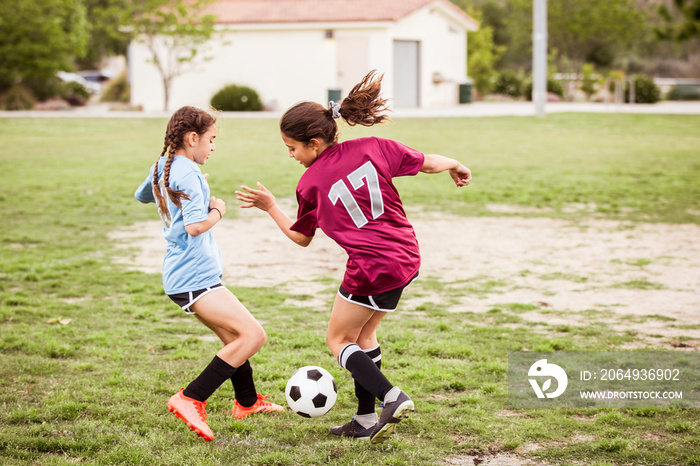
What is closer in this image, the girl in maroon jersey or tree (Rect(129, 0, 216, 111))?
the girl in maroon jersey

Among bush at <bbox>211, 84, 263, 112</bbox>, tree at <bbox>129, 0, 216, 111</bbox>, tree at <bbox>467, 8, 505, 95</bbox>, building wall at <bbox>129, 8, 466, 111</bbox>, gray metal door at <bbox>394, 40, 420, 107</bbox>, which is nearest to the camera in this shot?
tree at <bbox>129, 0, 216, 111</bbox>

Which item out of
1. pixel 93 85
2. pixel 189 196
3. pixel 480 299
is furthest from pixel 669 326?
pixel 93 85

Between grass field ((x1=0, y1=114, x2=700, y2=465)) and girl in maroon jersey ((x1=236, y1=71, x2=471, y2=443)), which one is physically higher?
girl in maroon jersey ((x1=236, y1=71, x2=471, y2=443))

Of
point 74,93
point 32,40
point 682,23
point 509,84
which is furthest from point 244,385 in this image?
point 509,84

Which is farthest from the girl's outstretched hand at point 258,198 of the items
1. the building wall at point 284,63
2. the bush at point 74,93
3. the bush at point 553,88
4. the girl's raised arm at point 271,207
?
the bush at point 553,88

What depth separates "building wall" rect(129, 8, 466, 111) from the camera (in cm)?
3281

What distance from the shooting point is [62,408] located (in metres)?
3.92

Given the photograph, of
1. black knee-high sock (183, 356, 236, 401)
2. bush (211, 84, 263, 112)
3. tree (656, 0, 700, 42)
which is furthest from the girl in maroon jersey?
bush (211, 84, 263, 112)

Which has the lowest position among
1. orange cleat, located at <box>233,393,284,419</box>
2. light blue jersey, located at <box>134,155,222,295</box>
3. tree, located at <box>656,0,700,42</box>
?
orange cleat, located at <box>233,393,284,419</box>

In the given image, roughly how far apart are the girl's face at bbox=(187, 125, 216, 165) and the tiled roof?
2946 centimetres

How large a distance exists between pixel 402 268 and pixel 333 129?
0.70 metres
